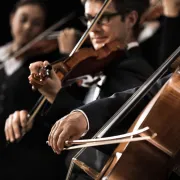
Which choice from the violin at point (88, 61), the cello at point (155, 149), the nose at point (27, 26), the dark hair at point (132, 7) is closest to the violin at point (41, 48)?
the nose at point (27, 26)

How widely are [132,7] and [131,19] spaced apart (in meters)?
0.03

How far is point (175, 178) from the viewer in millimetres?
890

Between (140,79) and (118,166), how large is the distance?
0.42 metres

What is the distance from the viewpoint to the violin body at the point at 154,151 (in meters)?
0.89

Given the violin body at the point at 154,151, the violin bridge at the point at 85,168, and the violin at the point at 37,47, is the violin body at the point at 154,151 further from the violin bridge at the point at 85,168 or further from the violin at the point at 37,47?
the violin at the point at 37,47

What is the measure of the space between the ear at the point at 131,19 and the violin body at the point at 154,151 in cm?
54

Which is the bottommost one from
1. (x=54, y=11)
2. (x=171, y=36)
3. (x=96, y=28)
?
(x=54, y=11)

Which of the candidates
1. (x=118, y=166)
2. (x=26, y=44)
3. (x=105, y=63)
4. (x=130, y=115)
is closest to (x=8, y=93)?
(x=26, y=44)

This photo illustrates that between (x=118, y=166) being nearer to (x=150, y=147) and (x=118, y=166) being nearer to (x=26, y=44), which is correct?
(x=150, y=147)

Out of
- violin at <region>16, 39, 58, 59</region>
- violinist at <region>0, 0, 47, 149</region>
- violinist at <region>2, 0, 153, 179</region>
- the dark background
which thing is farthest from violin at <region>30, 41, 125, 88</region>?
the dark background

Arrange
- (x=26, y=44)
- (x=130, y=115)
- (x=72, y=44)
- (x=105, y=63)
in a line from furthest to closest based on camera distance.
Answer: (x=26, y=44) → (x=72, y=44) → (x=105, y=63) → (x=130, y=115)

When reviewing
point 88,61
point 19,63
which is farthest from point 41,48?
point 88,61

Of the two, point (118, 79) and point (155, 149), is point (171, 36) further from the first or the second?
point (155, 149)

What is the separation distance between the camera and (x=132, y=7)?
1433 mm
